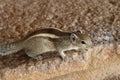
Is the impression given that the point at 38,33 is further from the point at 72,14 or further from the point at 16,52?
the point at 72,14

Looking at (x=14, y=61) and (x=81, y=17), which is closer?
(x=14, y=61)

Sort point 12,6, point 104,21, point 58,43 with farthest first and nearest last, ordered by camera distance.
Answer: point 12,6, point 104,21, point 58,43

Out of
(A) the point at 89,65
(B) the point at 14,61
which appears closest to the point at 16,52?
(B) the point at 14,61

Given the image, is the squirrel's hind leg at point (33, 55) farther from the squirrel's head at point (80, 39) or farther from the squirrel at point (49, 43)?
the squirrel's head at point (80, 39)

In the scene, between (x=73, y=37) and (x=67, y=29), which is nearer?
(x=73, y=37)

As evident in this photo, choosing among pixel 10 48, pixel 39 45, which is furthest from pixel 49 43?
pixel 10 48

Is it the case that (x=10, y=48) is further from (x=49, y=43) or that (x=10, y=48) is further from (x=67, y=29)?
(x=67, y=29)

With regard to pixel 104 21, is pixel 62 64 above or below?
below
